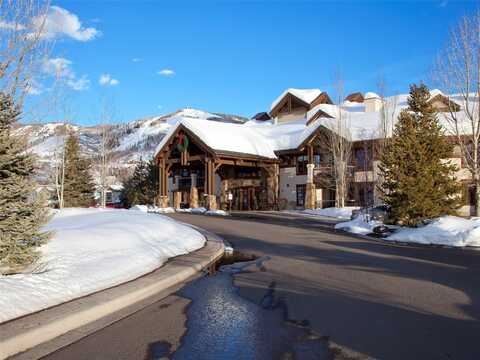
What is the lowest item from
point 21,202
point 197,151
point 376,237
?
point 376,237

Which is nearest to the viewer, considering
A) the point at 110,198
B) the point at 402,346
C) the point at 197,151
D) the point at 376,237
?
the point at 402,346

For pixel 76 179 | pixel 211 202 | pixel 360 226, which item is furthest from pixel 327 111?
pixel 76 179

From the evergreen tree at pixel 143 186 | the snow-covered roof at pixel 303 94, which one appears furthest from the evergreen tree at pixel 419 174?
the evergreen tree at pixel 143 186

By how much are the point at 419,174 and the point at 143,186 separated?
1300 inches

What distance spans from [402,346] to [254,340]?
5.21 ft

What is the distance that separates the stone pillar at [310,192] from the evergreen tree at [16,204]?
27.7 m

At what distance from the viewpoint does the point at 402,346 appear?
187 inches

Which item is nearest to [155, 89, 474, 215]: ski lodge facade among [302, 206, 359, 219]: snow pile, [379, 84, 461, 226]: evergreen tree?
[302, 206, 359, 219]: snow pile

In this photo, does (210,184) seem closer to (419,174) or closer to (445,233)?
(419,174)

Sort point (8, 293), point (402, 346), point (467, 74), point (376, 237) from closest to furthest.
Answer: point (402, 346) → point (8, 293) → point (376, 237) → point (467, 74)

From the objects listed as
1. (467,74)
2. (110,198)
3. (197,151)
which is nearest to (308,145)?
(197,151)

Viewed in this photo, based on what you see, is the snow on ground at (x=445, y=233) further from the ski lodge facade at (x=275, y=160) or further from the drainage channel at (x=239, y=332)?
the ski lodge facade at (x=275, y=160)

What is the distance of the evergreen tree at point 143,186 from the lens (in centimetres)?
4491

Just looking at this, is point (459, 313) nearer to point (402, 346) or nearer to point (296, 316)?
point (402, 346)
